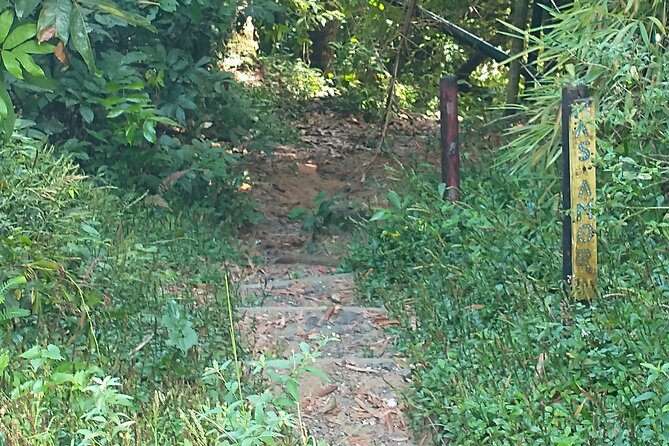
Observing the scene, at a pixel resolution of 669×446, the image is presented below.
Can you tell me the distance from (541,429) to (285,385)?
2.93 feet

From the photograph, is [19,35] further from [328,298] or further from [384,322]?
[328,298]

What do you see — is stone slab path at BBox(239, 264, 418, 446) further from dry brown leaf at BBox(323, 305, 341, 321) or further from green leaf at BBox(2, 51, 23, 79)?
green leaf at BBox(2, 51, 23, 79)

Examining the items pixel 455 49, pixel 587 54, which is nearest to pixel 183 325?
pixel 587 54

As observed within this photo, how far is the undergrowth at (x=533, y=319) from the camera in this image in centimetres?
339

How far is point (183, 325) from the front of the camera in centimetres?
409

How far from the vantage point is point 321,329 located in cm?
510

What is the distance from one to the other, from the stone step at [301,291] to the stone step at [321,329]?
39 cm

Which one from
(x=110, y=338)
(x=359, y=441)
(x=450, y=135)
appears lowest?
(x=359, y=441)

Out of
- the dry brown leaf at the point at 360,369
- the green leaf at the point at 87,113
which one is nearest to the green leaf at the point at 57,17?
the dry brown leaf at the point at 360,369

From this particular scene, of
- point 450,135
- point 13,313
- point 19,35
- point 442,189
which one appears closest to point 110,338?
point 13,313

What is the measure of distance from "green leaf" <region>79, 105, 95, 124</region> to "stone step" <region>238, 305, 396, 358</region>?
1901mm

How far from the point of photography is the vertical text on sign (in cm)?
395

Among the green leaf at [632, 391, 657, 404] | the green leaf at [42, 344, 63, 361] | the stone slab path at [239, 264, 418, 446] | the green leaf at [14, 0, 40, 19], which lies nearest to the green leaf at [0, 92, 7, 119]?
the green leaf at [14, 0, 40, 19]

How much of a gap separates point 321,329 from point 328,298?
0.85 m
